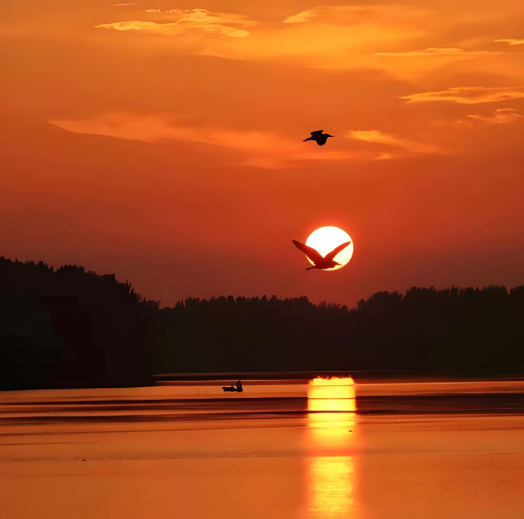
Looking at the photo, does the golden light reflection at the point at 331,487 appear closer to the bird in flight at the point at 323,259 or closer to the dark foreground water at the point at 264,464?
the dark foreground water at the point at 264,464

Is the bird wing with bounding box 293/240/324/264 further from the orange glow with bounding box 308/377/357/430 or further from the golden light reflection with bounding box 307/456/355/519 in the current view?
the golden light reflection with bounding box 307/456/355/519

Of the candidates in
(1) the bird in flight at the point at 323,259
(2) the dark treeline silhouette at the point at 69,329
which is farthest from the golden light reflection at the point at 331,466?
(2) the dark treeline silhouette at the point at 69,329

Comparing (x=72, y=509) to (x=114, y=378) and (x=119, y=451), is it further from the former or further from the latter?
(x=114, y=378)

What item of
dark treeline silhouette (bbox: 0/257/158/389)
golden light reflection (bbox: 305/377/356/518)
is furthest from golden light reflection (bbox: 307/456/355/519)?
dark treeline silhouette (bbox: 0/257/158/389)

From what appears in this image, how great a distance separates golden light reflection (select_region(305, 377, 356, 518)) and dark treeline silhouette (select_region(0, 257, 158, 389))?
55970 mm

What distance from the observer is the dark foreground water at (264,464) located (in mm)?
24641

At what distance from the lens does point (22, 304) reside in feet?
385

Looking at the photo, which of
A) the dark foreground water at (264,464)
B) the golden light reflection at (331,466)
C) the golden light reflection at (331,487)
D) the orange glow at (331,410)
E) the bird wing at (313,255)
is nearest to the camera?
the golden light reflection at (331,487)

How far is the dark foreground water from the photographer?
80.8 ft

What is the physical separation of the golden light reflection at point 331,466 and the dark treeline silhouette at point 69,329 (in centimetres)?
5597

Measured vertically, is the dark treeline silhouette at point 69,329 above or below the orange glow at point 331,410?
above

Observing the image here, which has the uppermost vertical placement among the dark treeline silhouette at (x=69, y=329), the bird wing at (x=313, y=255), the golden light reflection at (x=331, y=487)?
the dark treeline silhouette at (x=69, y=329)

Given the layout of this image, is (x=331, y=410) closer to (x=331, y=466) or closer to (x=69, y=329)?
(x=331, y=466)

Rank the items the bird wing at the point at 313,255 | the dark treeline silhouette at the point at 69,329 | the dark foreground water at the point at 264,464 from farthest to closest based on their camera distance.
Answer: the dark treeline silhouette at the point at 69,329 < the bird wing at the point at 313,255 < the dark foreground water at the point at 264,464
